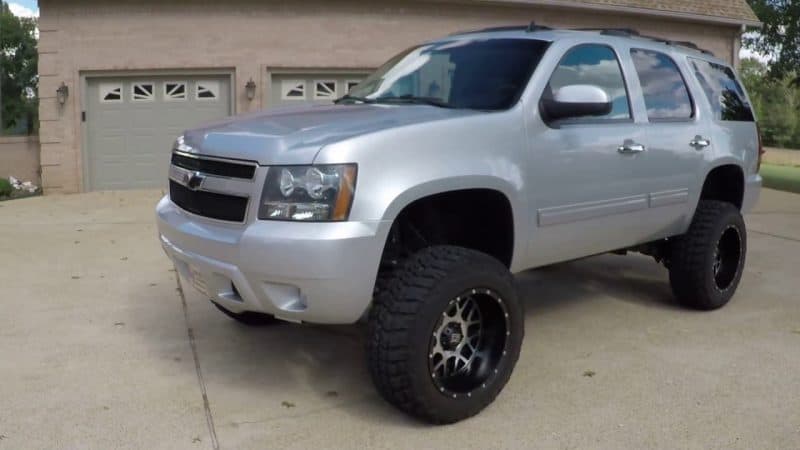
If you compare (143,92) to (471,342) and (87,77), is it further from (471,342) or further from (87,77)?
(471,342)

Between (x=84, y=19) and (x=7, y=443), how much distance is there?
1181 centimetres

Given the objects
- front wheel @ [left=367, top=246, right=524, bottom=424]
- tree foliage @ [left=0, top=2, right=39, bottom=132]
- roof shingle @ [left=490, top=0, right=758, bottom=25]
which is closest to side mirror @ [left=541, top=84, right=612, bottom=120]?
front wheel @ [left=367, top=246, right=524, bottom=424]

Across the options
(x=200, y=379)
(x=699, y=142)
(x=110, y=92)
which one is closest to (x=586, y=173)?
(x=699, y=142)

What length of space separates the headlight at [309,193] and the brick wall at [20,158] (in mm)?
12569

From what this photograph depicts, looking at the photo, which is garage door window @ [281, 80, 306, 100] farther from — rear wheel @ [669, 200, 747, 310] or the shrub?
rear wheel @ [669, 200, 747, 310]

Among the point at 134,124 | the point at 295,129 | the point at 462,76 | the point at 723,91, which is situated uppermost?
the point at 462,76

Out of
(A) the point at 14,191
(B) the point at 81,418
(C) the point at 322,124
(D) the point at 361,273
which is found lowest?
(A) the point at 14,191

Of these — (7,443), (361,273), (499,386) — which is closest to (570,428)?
(499,386)

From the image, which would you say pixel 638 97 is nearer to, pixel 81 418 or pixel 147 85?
pixel 81 418

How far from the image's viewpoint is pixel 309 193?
3.63 meters

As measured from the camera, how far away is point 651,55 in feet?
18.1

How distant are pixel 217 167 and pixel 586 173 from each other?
2.10 m

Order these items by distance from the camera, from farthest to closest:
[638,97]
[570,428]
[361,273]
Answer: [638,97], [570,428], [361,273]

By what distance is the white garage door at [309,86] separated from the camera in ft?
49.1
